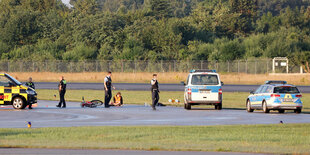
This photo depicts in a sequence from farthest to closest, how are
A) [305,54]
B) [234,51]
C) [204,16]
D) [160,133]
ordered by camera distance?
[204,16]
[234,51]
[305,54]
[160,133]

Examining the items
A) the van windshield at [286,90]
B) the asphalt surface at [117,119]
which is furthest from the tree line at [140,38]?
the asphalt surface at [117,119]

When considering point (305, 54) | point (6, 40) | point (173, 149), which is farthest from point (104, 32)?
point (173, 149)

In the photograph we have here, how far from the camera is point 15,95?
93.8ft

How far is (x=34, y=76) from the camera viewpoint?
75.0 metres

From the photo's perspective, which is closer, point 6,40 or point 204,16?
point 6,40

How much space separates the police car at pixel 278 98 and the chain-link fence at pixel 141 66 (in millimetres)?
44167

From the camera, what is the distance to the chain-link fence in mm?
74125

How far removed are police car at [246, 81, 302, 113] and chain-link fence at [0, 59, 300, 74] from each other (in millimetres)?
44167

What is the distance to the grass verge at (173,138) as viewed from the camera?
14570 millimetres

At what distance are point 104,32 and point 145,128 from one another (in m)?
80.9

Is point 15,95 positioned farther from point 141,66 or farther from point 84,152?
point 141,66

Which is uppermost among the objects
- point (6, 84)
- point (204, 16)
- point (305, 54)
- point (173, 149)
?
point (204, 16)

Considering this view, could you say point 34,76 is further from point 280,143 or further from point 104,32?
point 280,143

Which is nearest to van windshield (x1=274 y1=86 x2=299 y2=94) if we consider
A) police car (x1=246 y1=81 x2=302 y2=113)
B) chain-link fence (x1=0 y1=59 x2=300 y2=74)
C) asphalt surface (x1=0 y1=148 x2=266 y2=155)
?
police car (x1=246 y1=81 x2=302 y2=113)
